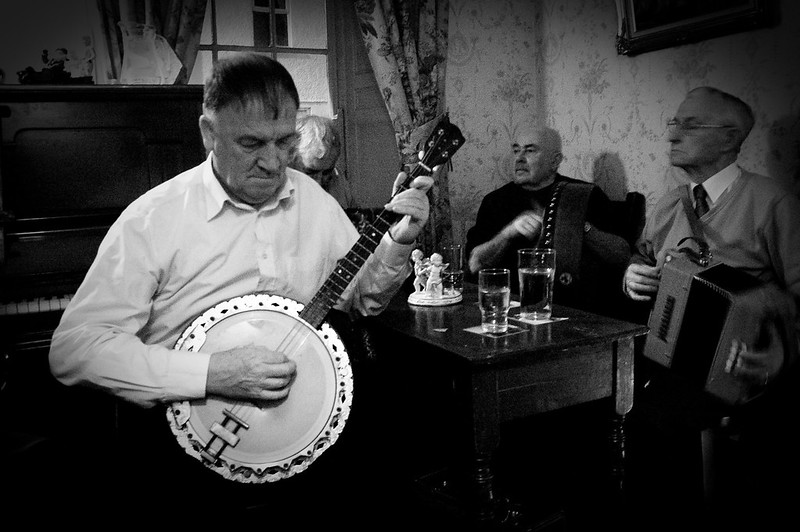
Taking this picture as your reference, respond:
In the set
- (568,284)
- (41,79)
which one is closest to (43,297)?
(41,79)

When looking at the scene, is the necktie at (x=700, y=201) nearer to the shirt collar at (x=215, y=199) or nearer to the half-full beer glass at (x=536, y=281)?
the half-full beer glass at (x=536, y=281)

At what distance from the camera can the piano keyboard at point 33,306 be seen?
2.36m

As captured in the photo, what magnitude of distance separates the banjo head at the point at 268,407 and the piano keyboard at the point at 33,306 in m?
1.17

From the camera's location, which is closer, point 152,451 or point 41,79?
point 152,451

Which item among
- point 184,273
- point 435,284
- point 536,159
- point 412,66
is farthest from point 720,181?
point 412,66

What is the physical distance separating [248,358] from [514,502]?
1188 millimetres

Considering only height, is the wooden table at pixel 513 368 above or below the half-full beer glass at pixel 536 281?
below

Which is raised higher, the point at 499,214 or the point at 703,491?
the point at 499,214

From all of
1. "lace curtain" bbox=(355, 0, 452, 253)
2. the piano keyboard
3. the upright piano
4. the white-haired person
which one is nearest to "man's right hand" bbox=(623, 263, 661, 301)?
the white-haired person

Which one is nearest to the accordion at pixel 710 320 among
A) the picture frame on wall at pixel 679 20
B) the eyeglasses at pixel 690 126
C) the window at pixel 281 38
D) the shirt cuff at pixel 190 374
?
the eyeglasses at pixel 690 126

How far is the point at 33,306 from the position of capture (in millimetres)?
2400

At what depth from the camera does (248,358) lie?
1468 millimetres

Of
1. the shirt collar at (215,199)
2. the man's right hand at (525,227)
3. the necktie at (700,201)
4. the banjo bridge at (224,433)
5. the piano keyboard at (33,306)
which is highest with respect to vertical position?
the shirt collar at (215,199)

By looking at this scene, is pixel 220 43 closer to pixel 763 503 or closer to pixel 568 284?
pixel 568 284
